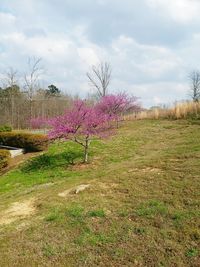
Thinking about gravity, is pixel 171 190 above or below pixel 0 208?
above

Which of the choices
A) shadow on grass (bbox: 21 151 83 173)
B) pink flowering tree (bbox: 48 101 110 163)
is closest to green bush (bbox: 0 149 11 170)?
shadow on grass (bbox: 21 151 83 173)

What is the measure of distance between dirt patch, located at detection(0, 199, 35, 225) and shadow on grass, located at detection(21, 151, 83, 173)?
158 inches

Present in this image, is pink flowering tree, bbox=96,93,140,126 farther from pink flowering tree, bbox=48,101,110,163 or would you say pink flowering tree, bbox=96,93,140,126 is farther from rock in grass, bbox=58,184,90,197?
rock in grass, bbox=58,184,90,197

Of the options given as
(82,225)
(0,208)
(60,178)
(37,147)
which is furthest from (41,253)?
(37,147)

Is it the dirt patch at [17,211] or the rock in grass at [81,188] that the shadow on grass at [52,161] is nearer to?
the rock in grass at [81,188]

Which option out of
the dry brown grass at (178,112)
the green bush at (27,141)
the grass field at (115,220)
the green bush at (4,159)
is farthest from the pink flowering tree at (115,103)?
the grass field at (115,220)

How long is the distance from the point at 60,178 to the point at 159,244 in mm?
4883

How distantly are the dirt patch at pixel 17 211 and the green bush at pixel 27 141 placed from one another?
806cm

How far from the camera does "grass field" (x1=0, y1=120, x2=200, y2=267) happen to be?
4449 mm

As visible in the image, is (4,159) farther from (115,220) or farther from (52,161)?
(115,220)

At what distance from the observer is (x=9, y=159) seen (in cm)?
1346

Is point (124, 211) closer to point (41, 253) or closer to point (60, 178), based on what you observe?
point (41, 253)

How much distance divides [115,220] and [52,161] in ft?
22.0

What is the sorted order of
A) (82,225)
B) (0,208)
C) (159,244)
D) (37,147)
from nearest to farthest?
(159,244), (82,225), (0,208), (37,147)
